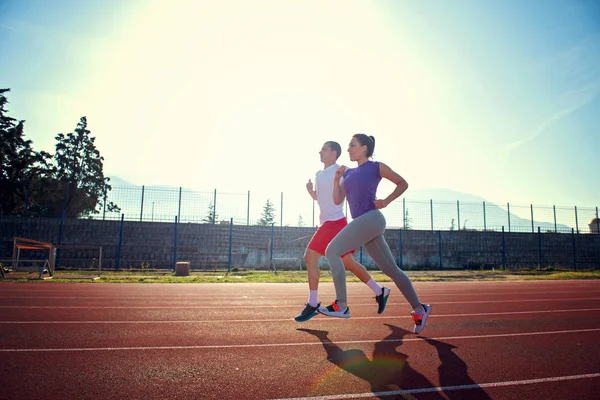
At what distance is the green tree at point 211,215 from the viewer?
1939 cm

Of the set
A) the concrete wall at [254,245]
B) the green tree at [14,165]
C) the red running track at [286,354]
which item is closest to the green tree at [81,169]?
the green tree at [14,165]

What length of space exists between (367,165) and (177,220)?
1602 centimetres

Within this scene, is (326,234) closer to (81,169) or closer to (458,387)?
(458,387)

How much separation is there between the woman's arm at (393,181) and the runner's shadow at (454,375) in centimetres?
151

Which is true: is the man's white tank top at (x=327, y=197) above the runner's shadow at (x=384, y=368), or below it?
above

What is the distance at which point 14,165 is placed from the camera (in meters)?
28.3

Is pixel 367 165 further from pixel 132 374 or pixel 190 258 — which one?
pixel 190 258

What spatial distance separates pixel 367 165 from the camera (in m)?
4.42

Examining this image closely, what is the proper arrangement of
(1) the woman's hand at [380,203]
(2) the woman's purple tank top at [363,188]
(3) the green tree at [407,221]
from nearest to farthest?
(1) the woman's hand at [380,203] → (2) the woman's purple tank top at [363,188] → (3) the green tree at [407,221]

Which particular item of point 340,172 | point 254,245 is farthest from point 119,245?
point 340,172

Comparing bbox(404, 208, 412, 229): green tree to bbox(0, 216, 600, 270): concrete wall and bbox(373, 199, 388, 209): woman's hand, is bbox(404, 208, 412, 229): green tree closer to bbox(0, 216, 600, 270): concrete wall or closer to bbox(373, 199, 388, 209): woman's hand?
bbox(0, 216, 600, 270): concrete wall

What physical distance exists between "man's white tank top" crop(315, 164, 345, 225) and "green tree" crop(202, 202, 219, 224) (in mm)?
15126

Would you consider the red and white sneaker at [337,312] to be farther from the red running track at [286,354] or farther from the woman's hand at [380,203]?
the woman's hand at [380,203]

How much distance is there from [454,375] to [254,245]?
17696 millimetres
